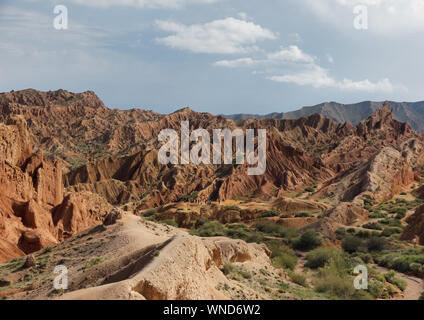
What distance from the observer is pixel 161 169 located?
9331 centimetres

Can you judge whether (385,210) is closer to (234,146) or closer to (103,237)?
(103,237)

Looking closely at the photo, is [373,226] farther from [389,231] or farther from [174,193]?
[174,193]

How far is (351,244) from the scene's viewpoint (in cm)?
3284

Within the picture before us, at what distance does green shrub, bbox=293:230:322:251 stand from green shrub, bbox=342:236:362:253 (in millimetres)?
2184

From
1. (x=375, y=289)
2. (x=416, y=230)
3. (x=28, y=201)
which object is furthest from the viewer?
(x=416, y=230)

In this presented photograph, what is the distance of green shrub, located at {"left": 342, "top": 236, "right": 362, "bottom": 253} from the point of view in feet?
107

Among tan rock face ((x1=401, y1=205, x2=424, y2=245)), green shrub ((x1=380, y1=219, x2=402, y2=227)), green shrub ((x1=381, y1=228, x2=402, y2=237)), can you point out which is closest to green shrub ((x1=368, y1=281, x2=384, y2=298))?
tan rock face ((x1=401, y1=205, x2=424, y2=245))

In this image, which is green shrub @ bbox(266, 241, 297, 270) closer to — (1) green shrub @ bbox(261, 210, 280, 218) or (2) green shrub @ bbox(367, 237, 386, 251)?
(2) green shrub @ bbox(367, 237, 386, 251)

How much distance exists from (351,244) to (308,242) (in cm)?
373

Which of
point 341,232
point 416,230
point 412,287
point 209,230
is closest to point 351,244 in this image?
point 341,232

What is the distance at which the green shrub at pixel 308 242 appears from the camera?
112ft

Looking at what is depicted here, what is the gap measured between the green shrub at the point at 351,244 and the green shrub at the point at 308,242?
2.18 meters

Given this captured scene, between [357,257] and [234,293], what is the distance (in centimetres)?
1956

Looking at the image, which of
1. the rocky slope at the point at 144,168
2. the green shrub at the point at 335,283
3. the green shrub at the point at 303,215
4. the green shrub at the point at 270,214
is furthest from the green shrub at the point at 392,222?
the green shrub at the point at 335,283
